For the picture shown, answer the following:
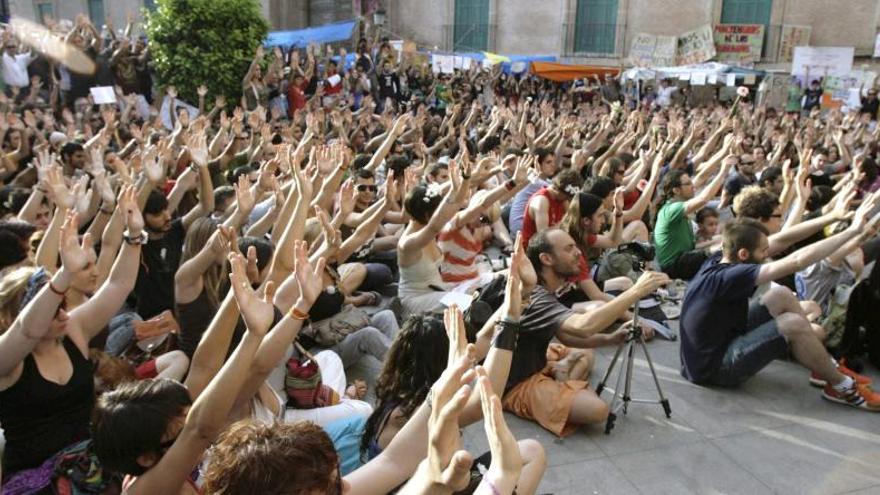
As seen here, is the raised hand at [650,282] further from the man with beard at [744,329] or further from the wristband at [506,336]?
the man with beard at [744,329]

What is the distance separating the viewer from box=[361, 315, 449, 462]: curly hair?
8.77 feet

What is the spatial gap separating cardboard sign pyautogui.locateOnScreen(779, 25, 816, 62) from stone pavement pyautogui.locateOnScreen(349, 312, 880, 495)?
74.8ft

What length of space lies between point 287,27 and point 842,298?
85.9 ft

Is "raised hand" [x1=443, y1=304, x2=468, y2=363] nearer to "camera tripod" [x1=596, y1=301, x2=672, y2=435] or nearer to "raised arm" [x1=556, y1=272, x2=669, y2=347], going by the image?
"raised arm" [x1=556, y1=272, x2=669, y2=347]

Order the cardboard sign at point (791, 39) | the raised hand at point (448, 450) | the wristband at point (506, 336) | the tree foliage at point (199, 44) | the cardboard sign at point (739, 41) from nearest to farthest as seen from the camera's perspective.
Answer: the raised hand at point (448, 450) → the wristband at point (506, 336) → the tree foliage at point (199, 44) → the cardboard sign at point (791, 39) → the cardboard sign at point (739, 41)

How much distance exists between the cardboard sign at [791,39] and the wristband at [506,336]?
997 inches

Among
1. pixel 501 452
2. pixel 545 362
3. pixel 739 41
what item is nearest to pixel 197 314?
pixel 545 362

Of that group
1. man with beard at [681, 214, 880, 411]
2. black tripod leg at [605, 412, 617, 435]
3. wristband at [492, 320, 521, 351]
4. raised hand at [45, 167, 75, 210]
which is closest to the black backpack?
man with beard at [681, 214, 880, 411]

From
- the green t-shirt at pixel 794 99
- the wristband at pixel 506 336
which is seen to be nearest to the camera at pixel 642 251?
the wristband at pixel 506 336

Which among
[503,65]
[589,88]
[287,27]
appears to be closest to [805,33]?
[589,88]

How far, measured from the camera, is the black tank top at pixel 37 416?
2.59 metres

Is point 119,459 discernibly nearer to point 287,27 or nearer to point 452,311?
point 452,311

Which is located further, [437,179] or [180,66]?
[180,66]

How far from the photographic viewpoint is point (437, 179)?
752 centimetres
